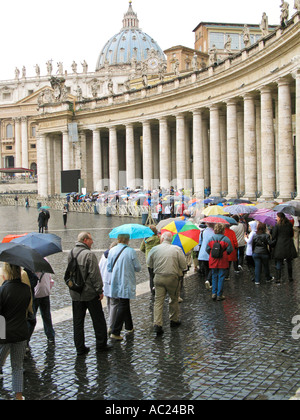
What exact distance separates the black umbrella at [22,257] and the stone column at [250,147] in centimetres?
2711

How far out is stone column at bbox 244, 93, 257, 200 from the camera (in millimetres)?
33156

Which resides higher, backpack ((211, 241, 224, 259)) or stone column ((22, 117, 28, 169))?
stone column ((22, 117, 28, 169))

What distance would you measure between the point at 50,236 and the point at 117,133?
4805 cm

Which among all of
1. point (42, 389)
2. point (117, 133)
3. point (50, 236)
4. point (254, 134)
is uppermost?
point (117, 133)

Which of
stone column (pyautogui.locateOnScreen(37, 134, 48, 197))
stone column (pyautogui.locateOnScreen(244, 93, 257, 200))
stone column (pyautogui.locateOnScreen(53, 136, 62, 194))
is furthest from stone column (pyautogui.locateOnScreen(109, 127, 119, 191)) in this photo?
stone column (pyautogui.locateOnScreen(244, 93, 257, 200))

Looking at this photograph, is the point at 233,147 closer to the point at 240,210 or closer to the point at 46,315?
the point at 240,210

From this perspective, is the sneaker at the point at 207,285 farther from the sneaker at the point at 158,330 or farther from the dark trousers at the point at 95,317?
the dark trousers at the point at 95,317

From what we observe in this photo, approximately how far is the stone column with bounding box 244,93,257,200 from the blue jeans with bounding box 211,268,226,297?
2220 centimetres

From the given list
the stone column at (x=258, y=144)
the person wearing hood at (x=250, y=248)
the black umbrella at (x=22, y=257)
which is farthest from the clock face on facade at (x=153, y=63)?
the black umbrella at (x=22, y=257)

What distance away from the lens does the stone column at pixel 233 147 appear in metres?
35.8

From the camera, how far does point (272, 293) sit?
1173 centimetres

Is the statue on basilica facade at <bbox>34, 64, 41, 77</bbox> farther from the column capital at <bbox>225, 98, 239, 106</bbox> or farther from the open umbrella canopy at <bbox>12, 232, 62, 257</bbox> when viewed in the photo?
the open umbrella canopy at <bbox>12, 232, 62, 257</bbox>

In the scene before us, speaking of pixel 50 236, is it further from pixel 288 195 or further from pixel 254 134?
pixel 254 134
